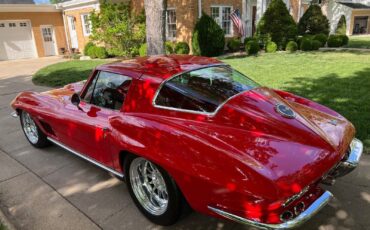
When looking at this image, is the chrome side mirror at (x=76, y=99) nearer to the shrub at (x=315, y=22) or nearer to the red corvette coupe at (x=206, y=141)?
the red corvette coupe at (x=206, y=141)

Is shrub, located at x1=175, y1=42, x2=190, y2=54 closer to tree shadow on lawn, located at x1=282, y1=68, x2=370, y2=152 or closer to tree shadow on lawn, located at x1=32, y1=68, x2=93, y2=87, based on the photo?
tree shadow on lawn, located at x1=32, y1=68, x2=93, y2=87

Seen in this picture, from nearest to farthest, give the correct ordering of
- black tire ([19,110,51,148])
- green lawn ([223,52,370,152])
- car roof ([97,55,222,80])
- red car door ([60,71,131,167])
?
car roof ([97,55,222,80])
red car door ([60,71,131,167])
black tire ([19,110,51,148])
green lawn ([223,52,370,152])

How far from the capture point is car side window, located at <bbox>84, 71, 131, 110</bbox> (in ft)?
10.9

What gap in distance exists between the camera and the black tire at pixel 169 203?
259cm

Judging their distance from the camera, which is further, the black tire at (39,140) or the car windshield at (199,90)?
the black tire at (39,140)

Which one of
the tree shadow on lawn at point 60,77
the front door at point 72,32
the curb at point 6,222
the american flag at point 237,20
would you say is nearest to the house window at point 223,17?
the american flag at point 237,20

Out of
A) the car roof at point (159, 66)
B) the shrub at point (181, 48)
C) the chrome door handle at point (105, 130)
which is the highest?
the car roof at point (159, 66)

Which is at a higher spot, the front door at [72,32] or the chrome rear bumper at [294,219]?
the front door at [72,32]

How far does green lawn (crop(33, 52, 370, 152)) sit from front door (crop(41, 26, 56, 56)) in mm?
11348

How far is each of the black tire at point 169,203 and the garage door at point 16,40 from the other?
2221 cm

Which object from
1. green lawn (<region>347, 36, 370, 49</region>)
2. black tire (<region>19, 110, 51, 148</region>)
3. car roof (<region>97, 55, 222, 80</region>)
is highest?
car roof (<region>97, 55, 222, 80</region>)

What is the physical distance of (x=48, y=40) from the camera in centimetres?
2272

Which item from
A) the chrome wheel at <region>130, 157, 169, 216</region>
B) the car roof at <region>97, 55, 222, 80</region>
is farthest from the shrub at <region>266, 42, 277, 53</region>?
the chrome wheel at <region>130, 157, 169, 216</region>

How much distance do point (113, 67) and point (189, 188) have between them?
1.82 m
